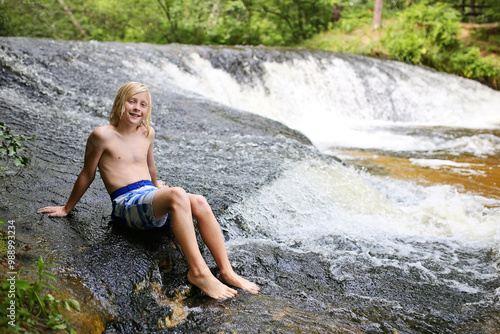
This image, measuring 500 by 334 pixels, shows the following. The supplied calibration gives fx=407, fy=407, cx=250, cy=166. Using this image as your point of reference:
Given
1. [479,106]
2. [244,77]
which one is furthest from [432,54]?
[244,77]

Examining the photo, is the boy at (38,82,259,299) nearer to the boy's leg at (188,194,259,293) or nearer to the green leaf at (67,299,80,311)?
the boy's leg at (188,194,259,293)

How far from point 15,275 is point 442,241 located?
3.49 m

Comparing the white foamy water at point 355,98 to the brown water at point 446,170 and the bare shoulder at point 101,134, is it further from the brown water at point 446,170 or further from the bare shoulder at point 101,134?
the bare shoulder at point 101,134

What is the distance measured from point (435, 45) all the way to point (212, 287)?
53.2 ft

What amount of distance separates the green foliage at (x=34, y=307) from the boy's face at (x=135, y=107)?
53.9 inches

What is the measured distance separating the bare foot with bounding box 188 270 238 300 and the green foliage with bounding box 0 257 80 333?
2.56 ft

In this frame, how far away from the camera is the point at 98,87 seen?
6539mm

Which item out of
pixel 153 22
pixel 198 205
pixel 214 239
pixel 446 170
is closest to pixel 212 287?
pixel 214 239

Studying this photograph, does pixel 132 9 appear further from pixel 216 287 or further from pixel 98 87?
pixel 216 287

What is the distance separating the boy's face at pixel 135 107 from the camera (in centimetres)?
295

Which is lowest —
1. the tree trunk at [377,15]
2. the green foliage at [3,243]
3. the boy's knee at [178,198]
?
the green foliage at [3,243]

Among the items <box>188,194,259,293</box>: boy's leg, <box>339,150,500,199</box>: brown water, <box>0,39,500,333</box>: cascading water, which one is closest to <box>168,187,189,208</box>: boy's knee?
<box>188,194,259,293</box>: boy's leg

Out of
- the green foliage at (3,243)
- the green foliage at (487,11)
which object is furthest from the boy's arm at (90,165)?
the green foliage at (487,11)

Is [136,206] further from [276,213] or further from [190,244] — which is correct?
[276,213]
